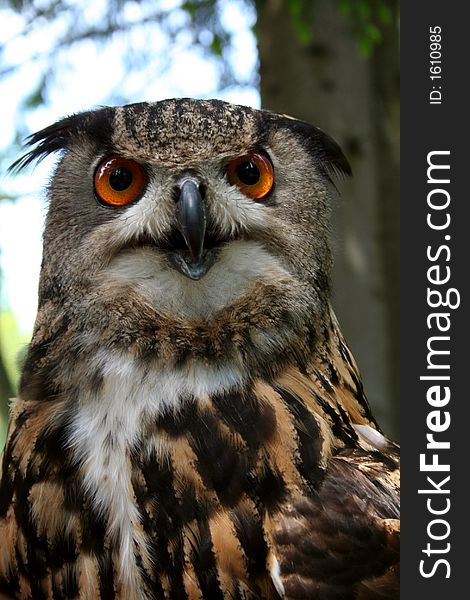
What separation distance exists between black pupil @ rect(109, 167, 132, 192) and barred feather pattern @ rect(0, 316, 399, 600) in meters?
0.38

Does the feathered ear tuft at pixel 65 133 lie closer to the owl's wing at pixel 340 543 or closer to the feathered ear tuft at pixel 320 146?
the feathered ear tuft at pixel 320 146

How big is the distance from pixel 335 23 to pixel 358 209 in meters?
0.99

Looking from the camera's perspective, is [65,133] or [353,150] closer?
[65,133]

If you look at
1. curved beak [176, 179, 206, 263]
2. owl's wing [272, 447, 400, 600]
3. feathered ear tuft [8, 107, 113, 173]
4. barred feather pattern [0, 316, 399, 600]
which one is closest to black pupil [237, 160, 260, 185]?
curved beak [176, 179, 206, 263]

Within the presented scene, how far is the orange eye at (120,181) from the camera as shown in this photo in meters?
1.68

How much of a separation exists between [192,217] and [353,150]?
267 centimetres

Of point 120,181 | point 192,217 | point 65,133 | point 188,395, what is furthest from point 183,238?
point 65,133

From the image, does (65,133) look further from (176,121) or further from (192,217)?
(192,217)

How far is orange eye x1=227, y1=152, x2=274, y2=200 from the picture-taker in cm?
171

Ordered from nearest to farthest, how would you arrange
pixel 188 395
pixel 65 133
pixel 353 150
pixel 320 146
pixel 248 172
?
pixel 188 395 → pixel 248 172 → pixel 65 133 → pixel 320 146 → pixel 353 150

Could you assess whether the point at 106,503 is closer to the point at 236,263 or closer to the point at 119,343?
the point at 119,343

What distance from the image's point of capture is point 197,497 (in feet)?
4.95

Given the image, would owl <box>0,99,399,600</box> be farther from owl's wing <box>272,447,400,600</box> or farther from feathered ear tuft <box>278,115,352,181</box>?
feathered ear tuft <box>278,115,352,181</box>

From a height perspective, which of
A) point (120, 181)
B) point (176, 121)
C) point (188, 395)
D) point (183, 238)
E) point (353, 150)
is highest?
point (353, 150)
